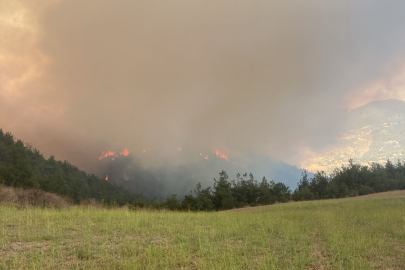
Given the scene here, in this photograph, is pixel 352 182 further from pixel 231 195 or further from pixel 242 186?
pixel 231 195

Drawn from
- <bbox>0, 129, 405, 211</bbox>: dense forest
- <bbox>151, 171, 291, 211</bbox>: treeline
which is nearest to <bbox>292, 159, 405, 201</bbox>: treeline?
<bbox>0, 129, 405, 211</bbox>: dense forest

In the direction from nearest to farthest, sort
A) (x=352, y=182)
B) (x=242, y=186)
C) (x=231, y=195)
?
(x=231, y=195)
(x=242, y=186)
(x=352, y=182)

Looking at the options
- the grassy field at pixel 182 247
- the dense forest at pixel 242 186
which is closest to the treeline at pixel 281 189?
the dense forest at pixel 242 186

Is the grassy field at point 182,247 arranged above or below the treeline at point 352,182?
below

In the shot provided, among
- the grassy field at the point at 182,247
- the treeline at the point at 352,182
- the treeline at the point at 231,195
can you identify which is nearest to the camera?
the grassy field at the point at 182,247

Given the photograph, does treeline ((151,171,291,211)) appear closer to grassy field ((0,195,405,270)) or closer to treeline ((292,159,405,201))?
treeline ((292,159,405,201))

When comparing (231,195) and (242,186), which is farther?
(242,186)

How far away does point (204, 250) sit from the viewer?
347 inches

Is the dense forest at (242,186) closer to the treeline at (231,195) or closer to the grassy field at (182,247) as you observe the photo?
the treeline at (231,195)

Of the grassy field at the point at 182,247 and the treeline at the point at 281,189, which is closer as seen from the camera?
the grassy field at the point at 182,247

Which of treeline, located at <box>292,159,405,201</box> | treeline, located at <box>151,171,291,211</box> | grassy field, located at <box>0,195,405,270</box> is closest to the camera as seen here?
grassy field, located at <box>0,195,405,270</box>

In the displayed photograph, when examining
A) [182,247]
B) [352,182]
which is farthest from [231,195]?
[182,247]

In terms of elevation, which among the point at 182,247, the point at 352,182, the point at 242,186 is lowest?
the point at 182,247

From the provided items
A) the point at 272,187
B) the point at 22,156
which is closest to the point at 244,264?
the point at 272,187
